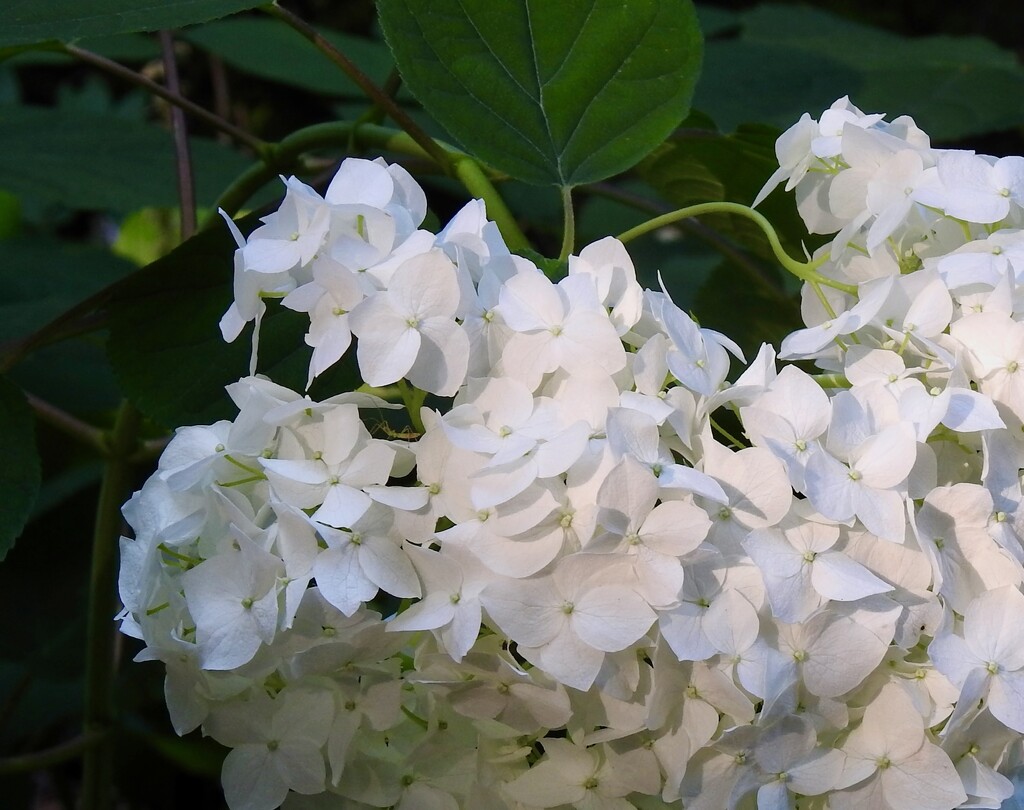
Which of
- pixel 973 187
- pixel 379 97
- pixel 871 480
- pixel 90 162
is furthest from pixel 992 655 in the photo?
pixel 90 162

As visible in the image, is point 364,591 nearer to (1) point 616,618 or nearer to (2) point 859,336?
Answer: (1) point 616,618

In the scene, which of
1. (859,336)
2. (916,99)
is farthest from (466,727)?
(916,99)

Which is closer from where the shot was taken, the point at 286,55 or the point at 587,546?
the point at 587,546

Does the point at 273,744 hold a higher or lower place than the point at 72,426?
higher

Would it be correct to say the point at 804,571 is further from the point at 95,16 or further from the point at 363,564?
the point at 95,16

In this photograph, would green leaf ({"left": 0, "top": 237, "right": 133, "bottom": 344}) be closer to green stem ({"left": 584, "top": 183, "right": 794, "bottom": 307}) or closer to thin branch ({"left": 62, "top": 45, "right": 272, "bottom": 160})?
thin branch ({"left": 62, "top": 45, "right": 272, "bottom": 160})

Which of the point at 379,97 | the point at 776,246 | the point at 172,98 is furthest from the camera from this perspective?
the point at 172,98

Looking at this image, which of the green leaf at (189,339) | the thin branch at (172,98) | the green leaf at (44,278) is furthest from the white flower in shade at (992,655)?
the green leaf at (44,278)

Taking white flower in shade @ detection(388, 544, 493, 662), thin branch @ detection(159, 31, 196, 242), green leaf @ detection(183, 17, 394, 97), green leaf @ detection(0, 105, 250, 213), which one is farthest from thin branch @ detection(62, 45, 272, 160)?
green leaf @ detection(183, 17, 394, 97)
